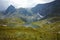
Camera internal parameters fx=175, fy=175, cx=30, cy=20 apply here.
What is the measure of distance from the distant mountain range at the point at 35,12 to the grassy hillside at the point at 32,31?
0.54 feet

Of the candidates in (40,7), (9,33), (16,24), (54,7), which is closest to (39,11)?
(40,7)

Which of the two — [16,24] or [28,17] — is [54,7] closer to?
[28,17]

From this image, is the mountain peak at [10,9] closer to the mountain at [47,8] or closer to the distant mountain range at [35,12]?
the distant mountain range at [35,12]

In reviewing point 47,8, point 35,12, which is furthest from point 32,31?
point 47,8

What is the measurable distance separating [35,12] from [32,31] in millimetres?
647

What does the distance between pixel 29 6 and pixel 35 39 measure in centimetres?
111

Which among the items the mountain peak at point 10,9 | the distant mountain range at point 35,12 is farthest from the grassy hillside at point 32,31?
the mountain peak at point 10,9

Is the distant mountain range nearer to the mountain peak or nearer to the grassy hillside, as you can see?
the mountain peak

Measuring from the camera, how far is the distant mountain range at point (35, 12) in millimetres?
5660

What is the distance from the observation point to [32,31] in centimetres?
555

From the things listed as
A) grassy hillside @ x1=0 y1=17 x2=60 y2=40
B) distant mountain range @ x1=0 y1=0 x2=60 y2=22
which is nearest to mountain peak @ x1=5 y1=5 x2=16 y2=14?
distant mountain range @ x1=0 y1=0 x2=60 y2=22

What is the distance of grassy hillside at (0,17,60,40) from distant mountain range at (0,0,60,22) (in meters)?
0.17

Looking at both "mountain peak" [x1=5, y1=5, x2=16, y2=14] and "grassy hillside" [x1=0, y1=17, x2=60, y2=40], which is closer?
"grassy hillside" [x1=0, y1=17, x2=60, y2=40]

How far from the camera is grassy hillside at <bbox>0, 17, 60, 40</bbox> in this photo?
548 centimetres
